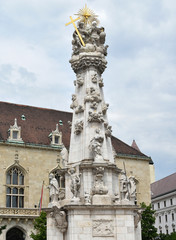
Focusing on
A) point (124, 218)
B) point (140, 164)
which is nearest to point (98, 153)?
point (124, 218)

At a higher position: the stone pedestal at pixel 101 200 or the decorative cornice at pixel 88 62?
the decorative cornice at pixel 88 62

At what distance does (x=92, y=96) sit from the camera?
17.9 metres

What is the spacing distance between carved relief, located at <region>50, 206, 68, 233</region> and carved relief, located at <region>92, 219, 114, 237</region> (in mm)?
1187

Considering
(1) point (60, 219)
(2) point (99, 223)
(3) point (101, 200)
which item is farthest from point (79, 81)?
(2) point (99, 223)

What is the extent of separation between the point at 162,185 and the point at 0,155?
40.4m

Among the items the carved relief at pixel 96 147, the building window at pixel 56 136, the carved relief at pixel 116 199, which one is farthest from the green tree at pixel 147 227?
the carved relief at pixel 96 147

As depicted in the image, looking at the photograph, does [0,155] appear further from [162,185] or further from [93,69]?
[162,185]

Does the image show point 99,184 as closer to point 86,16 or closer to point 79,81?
point 79,81

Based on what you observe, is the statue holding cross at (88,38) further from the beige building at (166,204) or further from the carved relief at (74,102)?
the beige building at (166,204)

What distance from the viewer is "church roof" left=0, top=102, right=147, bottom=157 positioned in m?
→ 41.4

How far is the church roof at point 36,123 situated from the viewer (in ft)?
136

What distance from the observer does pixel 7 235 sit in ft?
124

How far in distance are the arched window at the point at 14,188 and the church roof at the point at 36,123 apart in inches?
134

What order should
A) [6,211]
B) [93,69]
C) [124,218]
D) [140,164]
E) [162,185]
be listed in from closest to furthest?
[124,218], [93,69], [6,211], [140,164], [162,185]
